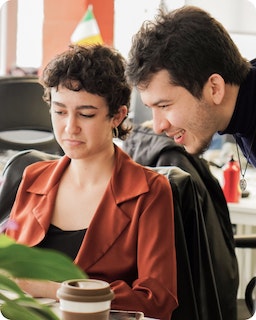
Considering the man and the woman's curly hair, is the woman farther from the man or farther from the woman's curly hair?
the man

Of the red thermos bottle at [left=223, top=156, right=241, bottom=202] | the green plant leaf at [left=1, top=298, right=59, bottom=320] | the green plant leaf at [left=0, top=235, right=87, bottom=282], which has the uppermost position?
the green plant leaf at [left=0, top=235, right=87, bottom=282]

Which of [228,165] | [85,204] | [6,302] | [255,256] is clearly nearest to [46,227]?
[85,204]

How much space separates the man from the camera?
5.97 ft

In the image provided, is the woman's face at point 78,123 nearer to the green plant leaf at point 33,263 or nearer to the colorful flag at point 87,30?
the green plant leaf at point 33,263

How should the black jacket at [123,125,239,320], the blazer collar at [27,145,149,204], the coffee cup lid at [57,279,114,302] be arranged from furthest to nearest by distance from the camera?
the black jacket at [123,125,239,320] < the blazer collar at [27,145,149,204] < the coffee cup lid at [57,279,114,302]

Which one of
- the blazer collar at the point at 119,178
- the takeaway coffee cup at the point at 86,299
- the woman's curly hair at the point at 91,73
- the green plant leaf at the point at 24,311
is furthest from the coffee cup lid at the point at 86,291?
the woman's curly hair at the point at 91,73

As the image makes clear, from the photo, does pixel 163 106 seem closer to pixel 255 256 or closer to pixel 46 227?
pixel 46 227

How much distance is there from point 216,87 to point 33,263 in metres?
1.42

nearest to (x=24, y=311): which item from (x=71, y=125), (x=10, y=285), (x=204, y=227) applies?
(x=10, y=285)

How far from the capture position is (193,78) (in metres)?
1.84

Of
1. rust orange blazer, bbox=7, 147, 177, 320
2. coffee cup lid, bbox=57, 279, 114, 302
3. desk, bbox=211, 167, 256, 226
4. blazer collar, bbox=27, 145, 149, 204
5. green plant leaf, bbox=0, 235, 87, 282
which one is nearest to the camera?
green plant leaf, bbox=0, 235, 87, 282

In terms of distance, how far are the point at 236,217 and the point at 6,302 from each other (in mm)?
2756

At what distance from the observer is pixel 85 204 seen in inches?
75.1

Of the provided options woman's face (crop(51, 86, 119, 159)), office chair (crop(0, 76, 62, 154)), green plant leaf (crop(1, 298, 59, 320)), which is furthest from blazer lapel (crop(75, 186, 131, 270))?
office chair (crop(0, 76, 62, 154))
